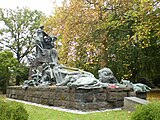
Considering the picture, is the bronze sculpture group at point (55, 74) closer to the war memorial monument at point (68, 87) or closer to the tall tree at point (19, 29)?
the war memorial monument at point (68, 87)

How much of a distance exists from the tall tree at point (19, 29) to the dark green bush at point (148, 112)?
24.9m

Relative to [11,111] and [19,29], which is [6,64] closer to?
[19,29]

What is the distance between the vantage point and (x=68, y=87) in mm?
8727

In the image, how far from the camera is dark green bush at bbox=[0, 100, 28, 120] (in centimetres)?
421

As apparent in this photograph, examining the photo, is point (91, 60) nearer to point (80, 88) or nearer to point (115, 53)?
point (115, 53)

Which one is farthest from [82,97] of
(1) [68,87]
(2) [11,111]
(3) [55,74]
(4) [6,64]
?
(4) [6,64]

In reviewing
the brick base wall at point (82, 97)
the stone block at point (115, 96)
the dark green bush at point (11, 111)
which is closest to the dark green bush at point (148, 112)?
the dark green bush at point (11, 111)

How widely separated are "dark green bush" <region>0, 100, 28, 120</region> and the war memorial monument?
3.88 metres

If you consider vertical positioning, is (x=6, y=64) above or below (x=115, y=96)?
above

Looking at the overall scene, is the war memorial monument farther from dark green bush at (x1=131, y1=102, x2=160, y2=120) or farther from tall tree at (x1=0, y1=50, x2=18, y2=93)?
tall tree at (x1=0, y1=50, x2=18, y2=93)

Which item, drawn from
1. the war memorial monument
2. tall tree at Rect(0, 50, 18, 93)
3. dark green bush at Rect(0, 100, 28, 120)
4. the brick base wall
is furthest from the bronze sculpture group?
tall tree at Rect(0, 50, 18, 93)

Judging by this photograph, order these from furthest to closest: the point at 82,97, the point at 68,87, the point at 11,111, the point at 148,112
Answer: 1. the point at 68,87
2. the point at 82,97
3. the point at 11,111
4. the point at 148,112

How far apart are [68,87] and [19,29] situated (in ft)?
68.1

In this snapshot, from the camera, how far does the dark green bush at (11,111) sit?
13.8ft
